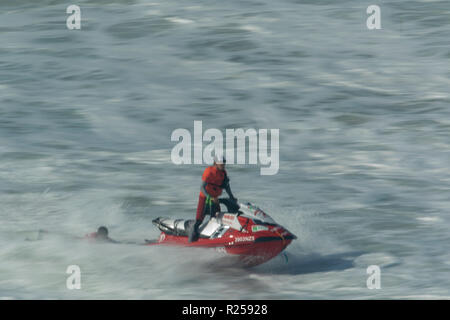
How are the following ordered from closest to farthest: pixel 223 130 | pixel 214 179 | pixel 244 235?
pixel 244 235
pixel 214 179
pixel 223 130

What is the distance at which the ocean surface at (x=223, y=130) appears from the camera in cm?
1370

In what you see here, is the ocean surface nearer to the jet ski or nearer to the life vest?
the jet ski

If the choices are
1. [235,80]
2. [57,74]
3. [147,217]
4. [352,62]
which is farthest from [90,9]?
[147,217]

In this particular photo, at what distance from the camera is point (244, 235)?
13.4 m

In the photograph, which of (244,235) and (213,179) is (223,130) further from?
(244,235)

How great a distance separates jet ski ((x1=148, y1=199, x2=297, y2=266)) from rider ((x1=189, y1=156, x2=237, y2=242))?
124mm

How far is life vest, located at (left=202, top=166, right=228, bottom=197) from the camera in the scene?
533 inches

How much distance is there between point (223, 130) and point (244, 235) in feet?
34.1

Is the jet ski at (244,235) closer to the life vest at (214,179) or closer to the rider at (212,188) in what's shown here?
the rider at (212,188)

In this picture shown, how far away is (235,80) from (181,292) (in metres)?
15.3

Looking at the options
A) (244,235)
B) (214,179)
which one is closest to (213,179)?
(214,179)

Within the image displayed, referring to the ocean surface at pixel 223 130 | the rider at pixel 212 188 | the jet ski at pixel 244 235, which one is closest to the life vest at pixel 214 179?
the rider at pixel 212 188

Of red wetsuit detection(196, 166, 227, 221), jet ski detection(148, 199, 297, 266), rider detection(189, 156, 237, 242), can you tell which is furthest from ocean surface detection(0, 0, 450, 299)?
red wetsuit detection(196, 166, 227, 221)

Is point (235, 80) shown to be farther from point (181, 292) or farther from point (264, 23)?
point (181, 292)
